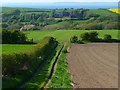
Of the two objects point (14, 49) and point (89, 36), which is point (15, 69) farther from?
point (89, 36)

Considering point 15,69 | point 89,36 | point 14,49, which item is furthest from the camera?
point 89,36

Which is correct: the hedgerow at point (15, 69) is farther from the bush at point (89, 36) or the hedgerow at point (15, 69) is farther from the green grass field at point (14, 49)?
the bush at point (89, 36)

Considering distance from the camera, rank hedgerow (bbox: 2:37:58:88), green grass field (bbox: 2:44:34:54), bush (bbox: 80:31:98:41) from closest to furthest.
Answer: hedgerow (bbox: 2:37:58:88), green grass field (bbox: 2:44:34:54), bush (bbox: 80:31:98:41)

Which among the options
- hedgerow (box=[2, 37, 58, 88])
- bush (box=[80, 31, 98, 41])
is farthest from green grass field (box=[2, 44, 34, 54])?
bush (box=[80, 31, 98, 41])

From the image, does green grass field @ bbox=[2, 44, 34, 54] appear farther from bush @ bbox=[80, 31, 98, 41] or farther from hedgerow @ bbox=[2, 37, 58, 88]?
→ bush @ bbox=[80, 31, 98, 41]

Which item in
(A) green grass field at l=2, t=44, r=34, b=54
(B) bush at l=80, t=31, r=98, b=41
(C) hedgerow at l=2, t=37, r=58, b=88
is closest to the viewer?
(C) hedgerow at l=2, t=37, r=58, b=88

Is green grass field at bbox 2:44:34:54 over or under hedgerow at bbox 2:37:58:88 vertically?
under

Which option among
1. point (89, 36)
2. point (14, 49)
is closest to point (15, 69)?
point (14, 49)

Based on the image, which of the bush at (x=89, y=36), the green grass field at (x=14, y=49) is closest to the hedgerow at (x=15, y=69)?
the green grass field at (x=14, y=49)

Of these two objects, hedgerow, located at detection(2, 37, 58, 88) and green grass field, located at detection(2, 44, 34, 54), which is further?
green grass field, located at detection(2, 44, 34, 54)

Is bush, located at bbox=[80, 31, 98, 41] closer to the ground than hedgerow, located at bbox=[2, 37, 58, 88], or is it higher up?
closer to the ground

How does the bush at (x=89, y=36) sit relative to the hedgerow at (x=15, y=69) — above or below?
below

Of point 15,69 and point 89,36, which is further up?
point 15,69
